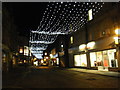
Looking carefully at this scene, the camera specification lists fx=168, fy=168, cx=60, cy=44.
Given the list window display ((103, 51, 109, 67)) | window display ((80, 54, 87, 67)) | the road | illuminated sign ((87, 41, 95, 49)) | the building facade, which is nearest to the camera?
the road

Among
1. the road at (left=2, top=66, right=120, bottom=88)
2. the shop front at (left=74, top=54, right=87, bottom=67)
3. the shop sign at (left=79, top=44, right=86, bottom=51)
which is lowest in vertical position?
the road at (left=2, top=66, right=120, bottom=88)

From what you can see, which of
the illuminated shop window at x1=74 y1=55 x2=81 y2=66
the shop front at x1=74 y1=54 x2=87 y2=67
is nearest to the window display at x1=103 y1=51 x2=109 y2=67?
the shop front at x1=74 y1=54 x2=87 y2=67

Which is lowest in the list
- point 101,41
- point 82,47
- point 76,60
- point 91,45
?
point 76,60

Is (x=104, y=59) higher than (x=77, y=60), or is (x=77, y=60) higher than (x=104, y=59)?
(x=104, y=59)

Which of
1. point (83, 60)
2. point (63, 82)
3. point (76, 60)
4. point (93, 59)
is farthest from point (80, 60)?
point (63, 82)

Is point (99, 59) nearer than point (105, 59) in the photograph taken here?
No

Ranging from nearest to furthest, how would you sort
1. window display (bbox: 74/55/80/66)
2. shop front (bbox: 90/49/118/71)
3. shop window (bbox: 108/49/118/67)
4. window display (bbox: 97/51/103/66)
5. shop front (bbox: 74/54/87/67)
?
shop window (bbox: 108/49/118/67) < shop front (bbox: 90/49/118/71) < window display (bbox: 97/51/103/66) < shop front (bbox: 74/54/87/67) < window display (bbox: 74/55/80/66)

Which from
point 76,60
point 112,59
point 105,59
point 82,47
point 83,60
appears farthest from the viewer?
point 76,60

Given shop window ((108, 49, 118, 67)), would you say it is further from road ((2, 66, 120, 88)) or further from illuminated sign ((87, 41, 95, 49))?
road ((2, 66, 120, 88))

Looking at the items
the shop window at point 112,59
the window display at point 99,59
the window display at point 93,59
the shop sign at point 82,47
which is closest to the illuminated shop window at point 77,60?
the shop sign at point 82,47

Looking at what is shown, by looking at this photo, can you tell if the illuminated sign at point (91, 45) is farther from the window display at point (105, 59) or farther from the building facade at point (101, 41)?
the window display at point (105, 59)

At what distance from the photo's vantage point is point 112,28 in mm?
22219

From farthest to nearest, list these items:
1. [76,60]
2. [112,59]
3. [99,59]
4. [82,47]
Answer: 1. [76,60]
2. [82,47]
3. [99,59]
4. [112,59]

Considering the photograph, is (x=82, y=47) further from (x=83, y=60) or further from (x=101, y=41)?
(x=101, y=41)
